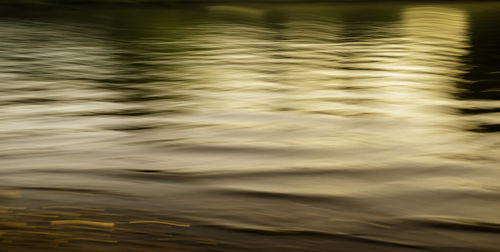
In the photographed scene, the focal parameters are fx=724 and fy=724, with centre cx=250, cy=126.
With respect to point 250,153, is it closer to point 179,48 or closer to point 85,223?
point 85,223

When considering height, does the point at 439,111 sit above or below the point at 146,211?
below

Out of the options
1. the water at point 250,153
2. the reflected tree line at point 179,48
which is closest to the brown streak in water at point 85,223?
the water at point 250,153

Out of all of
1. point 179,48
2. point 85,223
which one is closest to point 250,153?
point 85,223

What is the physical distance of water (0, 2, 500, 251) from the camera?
4.83 ft

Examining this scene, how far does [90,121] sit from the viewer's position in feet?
9.42

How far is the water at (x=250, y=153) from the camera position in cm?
147

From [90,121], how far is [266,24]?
701cm

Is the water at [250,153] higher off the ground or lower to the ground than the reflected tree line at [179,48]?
higher

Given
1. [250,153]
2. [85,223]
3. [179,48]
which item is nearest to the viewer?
[85,223]

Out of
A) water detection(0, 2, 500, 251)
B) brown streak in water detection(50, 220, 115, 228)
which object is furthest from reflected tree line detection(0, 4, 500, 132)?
brown streak in water detection(50, 220, 115, 228)

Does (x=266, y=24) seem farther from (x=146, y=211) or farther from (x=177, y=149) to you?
(x=146, y=211)

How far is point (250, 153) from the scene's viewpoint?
7.48ft

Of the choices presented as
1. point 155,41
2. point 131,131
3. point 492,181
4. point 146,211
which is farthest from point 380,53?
point 146,211

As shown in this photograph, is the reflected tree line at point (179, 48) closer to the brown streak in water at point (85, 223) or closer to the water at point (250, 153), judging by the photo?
the water at point (250, 153)
